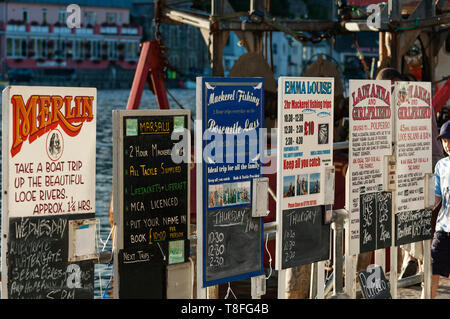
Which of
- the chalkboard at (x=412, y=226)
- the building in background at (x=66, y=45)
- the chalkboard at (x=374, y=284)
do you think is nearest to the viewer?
the chalkboard at (x=374, y=284)

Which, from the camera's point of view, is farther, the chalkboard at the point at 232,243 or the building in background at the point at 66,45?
the building in background at the point at 66,45

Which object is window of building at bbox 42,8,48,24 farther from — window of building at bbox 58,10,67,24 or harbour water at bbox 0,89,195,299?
harbour water at bbox 0,89,195,299

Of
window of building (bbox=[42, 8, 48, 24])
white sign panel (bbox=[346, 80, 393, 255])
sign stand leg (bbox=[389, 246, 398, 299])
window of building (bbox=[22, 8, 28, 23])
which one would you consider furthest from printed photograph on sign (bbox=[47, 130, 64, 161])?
window of building (bbox=[22, 8, 28, 23])

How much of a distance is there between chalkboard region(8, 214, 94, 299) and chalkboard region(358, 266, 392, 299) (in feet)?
6.75

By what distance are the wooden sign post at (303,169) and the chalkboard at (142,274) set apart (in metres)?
0.93

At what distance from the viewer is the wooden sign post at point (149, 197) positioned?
4.84 m

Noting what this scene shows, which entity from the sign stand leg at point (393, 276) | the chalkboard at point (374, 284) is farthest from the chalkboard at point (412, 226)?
the chalkboard at point (374, 284)

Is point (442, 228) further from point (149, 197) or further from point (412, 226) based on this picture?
point (149, 197)

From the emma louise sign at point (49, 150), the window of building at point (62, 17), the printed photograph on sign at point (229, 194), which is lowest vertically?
the printed photograph on sign at point (229, 194)

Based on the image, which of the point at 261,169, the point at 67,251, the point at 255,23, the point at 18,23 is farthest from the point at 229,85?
the point at 18,23

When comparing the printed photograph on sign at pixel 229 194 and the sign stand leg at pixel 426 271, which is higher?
the printed photograph on sign at pixel 229 194

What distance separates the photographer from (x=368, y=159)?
6250mm

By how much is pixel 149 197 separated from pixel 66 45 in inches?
4478

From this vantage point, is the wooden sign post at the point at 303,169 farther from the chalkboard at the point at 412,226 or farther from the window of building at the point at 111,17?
the window of building at the point at 111,17
